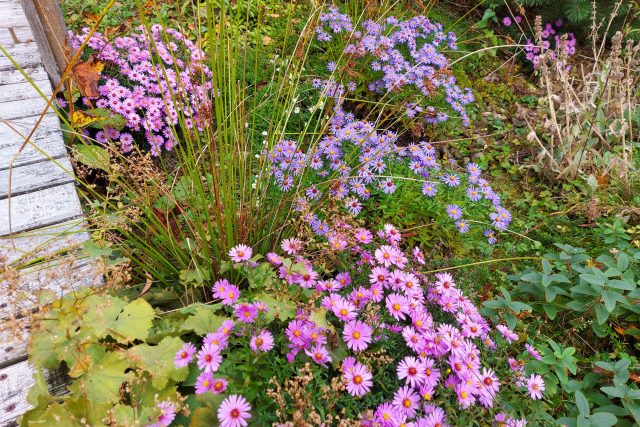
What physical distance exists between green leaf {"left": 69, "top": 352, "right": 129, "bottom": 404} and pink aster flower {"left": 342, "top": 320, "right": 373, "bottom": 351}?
2.00 feet

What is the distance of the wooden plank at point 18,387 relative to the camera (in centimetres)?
126

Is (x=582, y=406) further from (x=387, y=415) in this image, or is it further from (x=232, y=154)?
(x=232, y=154)

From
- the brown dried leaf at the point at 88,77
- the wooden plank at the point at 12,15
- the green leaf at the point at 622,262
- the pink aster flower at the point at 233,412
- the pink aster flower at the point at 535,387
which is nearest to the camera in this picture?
the pink aster flower at the point at 233,412

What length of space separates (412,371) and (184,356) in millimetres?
648

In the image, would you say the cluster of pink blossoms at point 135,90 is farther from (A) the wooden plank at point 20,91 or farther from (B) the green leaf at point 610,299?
(B) the green leaf at point 610,299

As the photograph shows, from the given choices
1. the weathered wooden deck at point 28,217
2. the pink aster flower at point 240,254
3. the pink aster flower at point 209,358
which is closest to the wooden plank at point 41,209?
the weathered wooden deck at point 28,217

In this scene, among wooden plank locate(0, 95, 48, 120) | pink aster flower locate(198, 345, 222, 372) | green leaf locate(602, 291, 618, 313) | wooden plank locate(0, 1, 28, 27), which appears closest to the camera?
pink aster flower locate(198, 345, 222, 372)

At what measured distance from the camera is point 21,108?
2.22 m

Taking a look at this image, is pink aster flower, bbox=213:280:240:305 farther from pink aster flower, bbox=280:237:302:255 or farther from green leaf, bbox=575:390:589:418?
green leaf, bbox=575:390:589:418

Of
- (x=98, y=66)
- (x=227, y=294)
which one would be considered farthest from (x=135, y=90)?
(x=227, y=294)

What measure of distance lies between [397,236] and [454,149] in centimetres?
161

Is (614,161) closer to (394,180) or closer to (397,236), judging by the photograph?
(394,180)

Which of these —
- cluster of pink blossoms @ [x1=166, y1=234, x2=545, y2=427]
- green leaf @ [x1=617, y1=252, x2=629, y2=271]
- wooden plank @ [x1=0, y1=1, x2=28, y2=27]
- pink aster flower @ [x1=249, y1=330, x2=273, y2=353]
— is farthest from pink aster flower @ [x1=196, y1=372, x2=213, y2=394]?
wooden plank @ [x1=0, y1=1, x2=28, y2=27]

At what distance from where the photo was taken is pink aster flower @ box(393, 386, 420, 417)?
4.10 ft
